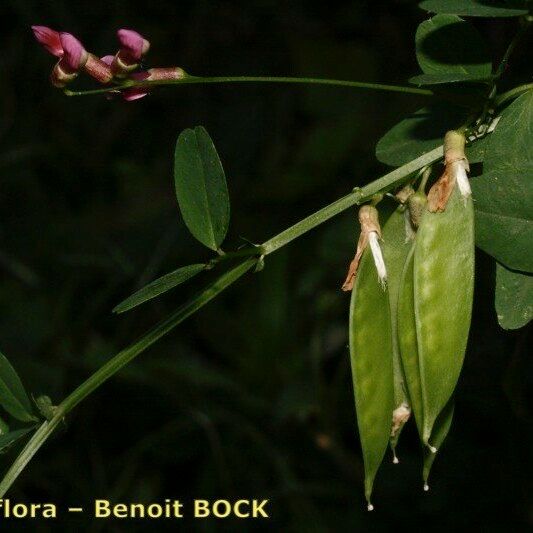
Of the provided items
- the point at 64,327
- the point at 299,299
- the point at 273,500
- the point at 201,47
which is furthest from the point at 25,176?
the point at 273,500

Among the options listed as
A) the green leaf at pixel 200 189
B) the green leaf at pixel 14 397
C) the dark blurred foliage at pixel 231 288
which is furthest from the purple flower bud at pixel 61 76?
the dark blurred foliage at pixel 231 288

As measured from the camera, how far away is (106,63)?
2.49ft

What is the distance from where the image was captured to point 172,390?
1.84 meters

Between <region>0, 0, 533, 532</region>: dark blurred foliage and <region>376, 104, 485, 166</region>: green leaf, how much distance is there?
64 centimetres

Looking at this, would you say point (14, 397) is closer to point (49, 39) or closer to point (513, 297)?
point (49, 39)

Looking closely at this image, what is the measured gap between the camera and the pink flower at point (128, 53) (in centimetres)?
72

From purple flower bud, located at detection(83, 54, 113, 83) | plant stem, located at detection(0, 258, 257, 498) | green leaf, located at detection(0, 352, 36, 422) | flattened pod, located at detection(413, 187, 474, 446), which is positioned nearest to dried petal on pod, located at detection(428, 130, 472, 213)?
flattened pod, located at detection(413, 187, 474, 446)

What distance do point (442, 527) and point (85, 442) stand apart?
0.69 metres

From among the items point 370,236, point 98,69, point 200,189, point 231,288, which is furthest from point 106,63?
point 231,288

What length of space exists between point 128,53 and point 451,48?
0.27 meters

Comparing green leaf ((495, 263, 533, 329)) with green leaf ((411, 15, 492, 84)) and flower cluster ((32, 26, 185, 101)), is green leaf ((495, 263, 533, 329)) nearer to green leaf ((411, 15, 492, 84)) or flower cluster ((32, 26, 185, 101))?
green leaf ((411, 15, 492, 84))

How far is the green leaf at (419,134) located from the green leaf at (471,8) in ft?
0.42

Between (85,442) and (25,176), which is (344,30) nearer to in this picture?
(25,176)

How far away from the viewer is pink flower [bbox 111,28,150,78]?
2.36ft
